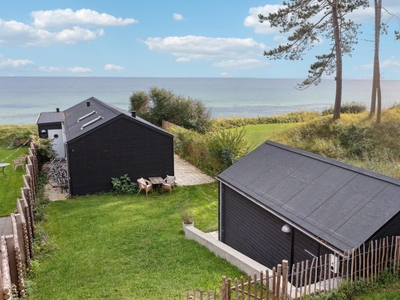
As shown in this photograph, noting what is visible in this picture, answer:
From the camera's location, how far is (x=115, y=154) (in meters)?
16.9

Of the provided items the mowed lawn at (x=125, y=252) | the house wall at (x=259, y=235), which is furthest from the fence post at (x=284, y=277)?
the mowed lawn at (x=125, y=252)

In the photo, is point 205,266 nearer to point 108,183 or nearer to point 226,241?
point 226,241

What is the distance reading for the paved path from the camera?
60.1 ft

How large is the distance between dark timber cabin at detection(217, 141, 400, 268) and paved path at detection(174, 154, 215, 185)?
817cm

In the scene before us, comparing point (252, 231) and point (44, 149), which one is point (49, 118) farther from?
point (252, 231)

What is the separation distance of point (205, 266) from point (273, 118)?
28.7 metres

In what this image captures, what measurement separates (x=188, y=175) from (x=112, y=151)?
4.60 meters

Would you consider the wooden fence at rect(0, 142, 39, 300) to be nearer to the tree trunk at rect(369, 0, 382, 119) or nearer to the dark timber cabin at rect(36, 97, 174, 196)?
the dark timber cabin at rect(36, 97, 174, 196)

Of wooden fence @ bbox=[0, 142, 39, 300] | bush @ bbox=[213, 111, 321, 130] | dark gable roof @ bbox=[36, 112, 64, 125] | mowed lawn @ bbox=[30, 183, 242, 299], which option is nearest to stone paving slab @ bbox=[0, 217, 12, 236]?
mowed lawn @ bbox=[30, 183, 242, 299]

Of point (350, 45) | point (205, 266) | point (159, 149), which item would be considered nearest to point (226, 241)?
point (205, 266)

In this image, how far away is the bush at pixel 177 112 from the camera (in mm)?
30172

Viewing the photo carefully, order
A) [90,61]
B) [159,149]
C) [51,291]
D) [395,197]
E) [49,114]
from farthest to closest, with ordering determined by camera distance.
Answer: [90,61], [49,114], [159,149], [51,291], [395,197]

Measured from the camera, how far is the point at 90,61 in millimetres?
137750

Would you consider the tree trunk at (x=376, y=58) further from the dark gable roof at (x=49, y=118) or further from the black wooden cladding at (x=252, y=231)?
the dark gable roof at (x=49, y=118)
